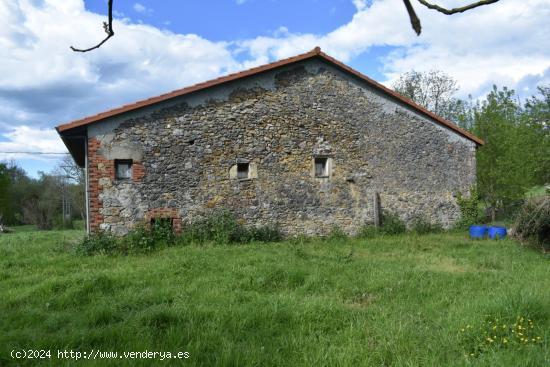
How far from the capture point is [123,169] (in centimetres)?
982

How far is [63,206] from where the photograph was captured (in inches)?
1426

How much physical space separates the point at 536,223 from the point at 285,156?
6483 mm

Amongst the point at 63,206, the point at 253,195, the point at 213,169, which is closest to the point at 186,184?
the point at 213,169

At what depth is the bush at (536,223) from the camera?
8625 millimetres

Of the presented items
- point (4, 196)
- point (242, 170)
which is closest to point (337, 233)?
point (242, 170)

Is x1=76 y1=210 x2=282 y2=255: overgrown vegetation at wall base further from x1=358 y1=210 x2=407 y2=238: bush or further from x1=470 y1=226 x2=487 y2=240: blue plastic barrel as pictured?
x1=470 y1=226 x2=487 y2=240: blue plastic barrel

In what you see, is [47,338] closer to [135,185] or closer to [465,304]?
[465,304]

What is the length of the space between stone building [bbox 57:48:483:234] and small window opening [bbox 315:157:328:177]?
0.11 feet

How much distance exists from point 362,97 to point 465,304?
868cm

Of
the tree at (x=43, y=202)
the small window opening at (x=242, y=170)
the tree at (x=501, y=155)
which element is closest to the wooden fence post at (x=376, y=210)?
the small window opening at (x=242, y=170)

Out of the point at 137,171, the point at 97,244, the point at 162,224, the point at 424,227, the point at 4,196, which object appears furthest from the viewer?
the point at 4,196

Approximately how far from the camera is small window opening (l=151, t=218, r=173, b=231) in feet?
32.0

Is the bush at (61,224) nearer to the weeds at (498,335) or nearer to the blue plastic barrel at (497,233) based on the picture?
the blue plastic barrel at (497,233)

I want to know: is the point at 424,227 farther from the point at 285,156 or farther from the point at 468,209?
the point at 285,156
